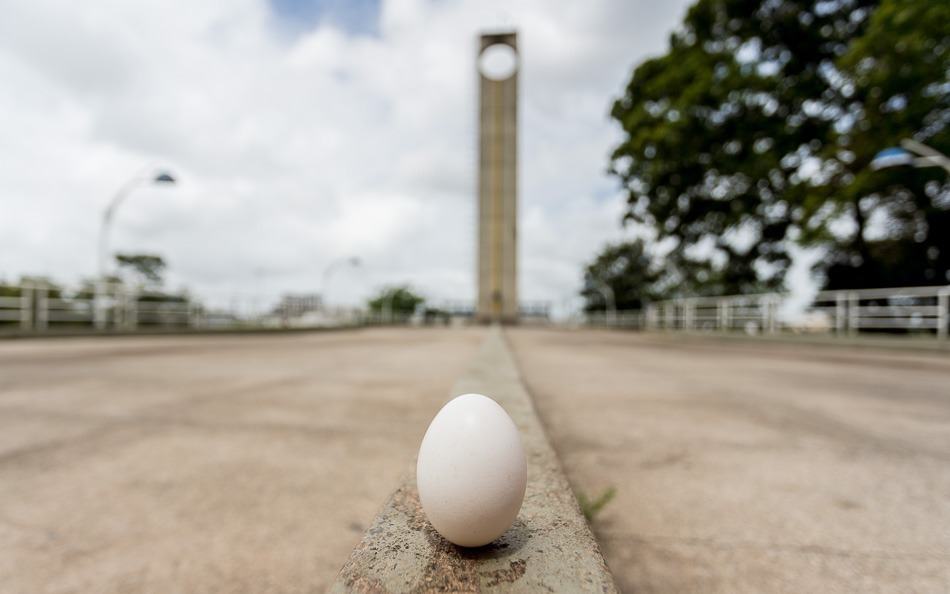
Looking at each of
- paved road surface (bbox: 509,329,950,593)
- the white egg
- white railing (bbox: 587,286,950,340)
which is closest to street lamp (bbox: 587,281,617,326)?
white railing (bbox: 587,286,950,340)

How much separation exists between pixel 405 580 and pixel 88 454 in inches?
107

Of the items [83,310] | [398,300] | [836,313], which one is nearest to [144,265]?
[398,300]

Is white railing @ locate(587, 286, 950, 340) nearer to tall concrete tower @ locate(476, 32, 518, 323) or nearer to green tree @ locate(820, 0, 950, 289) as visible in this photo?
green tree @ locate(820, 0, 950, 289)

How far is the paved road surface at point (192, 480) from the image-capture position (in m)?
1.63

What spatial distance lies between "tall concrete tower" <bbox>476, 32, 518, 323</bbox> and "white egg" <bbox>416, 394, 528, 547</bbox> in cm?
4505

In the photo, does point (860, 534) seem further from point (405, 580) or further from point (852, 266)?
point (852, 266)

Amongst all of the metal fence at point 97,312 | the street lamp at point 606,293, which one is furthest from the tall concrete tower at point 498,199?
the metal fence at point 97,312

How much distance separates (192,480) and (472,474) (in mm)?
1926

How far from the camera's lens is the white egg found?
3.80 feet

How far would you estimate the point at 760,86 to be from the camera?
15289mm

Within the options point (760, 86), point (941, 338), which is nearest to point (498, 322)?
point (760, 86)

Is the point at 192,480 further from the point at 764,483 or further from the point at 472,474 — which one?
the point at 764,483

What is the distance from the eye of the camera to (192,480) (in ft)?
7.89

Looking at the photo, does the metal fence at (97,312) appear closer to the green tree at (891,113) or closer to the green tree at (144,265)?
the green tree at (891,113)
